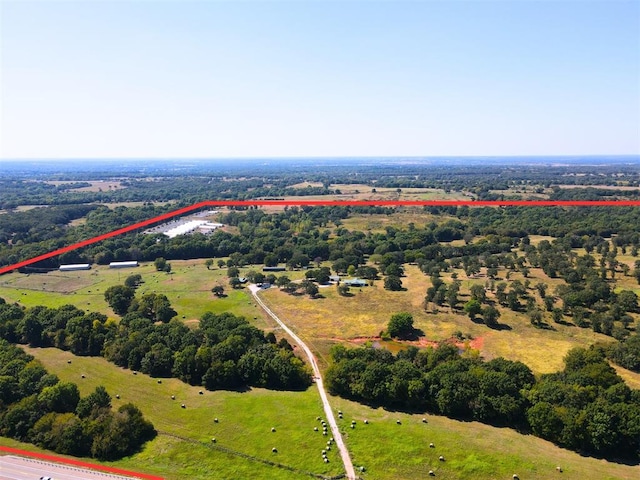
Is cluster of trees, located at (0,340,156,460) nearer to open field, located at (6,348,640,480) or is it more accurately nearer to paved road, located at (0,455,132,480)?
open field, located at (6,348,640,480)

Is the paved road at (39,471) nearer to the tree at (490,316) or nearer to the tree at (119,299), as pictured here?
the tree at (119,299)

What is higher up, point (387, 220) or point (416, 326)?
point (387, 220)

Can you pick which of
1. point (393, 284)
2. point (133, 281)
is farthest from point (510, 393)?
point (133, 281)

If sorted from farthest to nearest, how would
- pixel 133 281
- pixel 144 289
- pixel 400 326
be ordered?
pixel 133 281, pixel 144 289, pixel 400 326

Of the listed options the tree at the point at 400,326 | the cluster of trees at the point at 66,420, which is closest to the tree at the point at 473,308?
the tree at the point at 400,326

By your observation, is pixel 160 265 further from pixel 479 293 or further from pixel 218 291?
pixel 479 293
